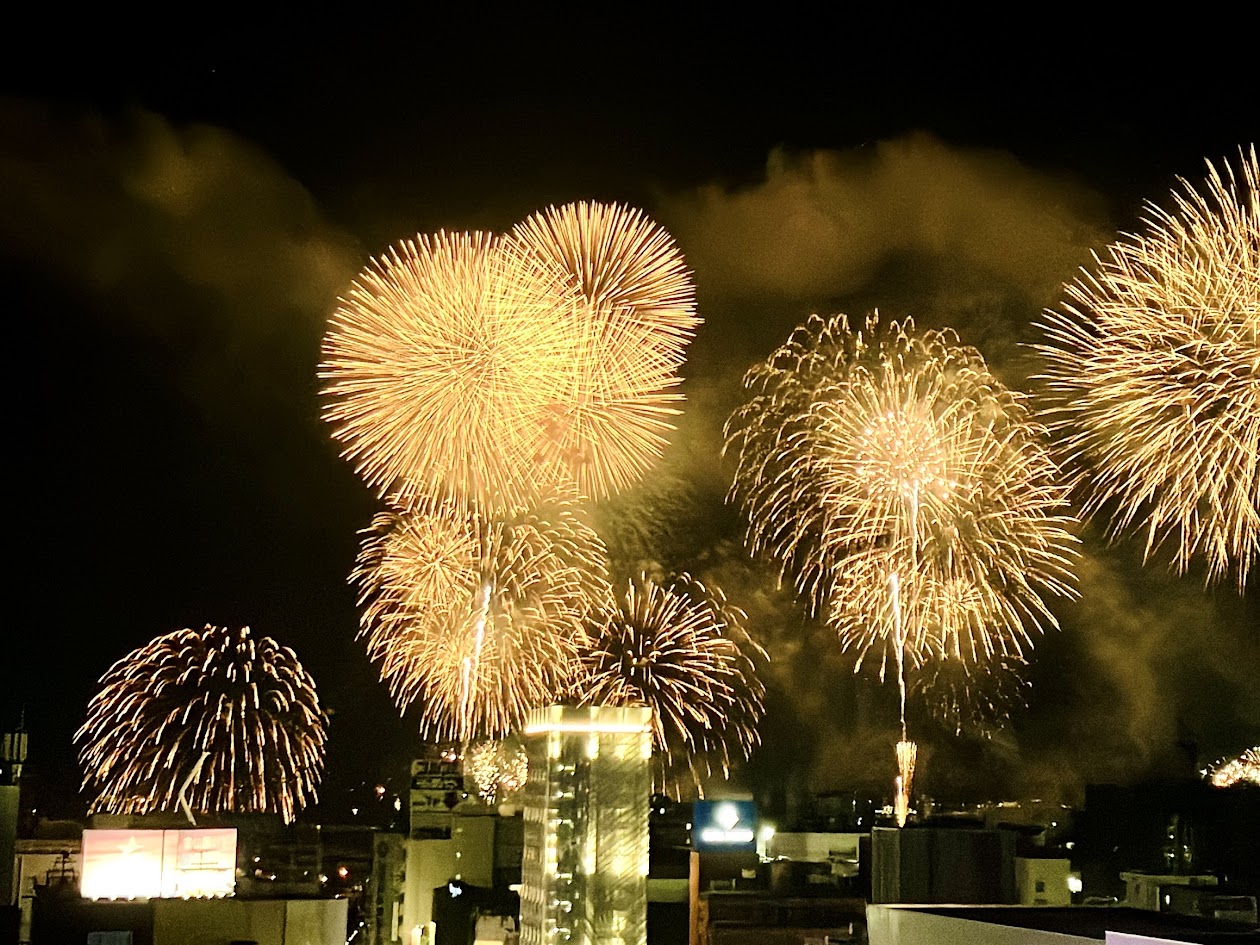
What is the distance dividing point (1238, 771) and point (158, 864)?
62.3 meters

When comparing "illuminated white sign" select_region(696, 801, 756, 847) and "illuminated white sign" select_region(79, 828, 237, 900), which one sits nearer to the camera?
"illuminated white sign" select_region(79, 828, 237, 900)

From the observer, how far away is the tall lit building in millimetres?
44906

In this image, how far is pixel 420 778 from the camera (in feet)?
297

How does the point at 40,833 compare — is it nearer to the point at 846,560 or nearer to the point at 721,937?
the point at 721,937

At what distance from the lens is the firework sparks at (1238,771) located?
85750mm

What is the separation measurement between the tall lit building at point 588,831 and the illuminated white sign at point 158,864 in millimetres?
14617

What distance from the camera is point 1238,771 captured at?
8750 cm

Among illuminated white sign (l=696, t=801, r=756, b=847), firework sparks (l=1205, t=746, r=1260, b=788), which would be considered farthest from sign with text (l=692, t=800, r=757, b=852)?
firework sparks (l=1205, t=746, r=1260, b=788)

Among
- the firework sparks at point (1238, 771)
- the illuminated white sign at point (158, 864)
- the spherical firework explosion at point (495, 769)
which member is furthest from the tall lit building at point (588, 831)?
the spherical firework explosion at point (495, 769)

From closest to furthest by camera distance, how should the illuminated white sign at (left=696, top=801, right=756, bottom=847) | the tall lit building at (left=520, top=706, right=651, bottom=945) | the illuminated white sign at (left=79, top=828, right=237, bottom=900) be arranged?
the tall lit building at (left=520, top=706, right=651, bottom=945)
the illuminated white sign at (left=79, top=828, right=237, bottom=900)
the illuminated white sign at (left=696, top=801, right=756, bottom=847)

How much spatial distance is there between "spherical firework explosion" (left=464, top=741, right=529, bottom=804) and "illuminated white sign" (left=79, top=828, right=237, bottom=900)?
45015mm

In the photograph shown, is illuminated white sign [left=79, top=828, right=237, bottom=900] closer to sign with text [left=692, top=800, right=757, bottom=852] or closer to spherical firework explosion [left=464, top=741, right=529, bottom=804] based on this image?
sign with text [left=692, top=800, right=757, bottom=852]

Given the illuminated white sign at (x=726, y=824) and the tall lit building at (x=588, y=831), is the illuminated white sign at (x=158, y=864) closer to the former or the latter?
the tall lit building at (x=588, y=831)

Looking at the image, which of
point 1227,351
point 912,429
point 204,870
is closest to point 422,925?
point 204,870
